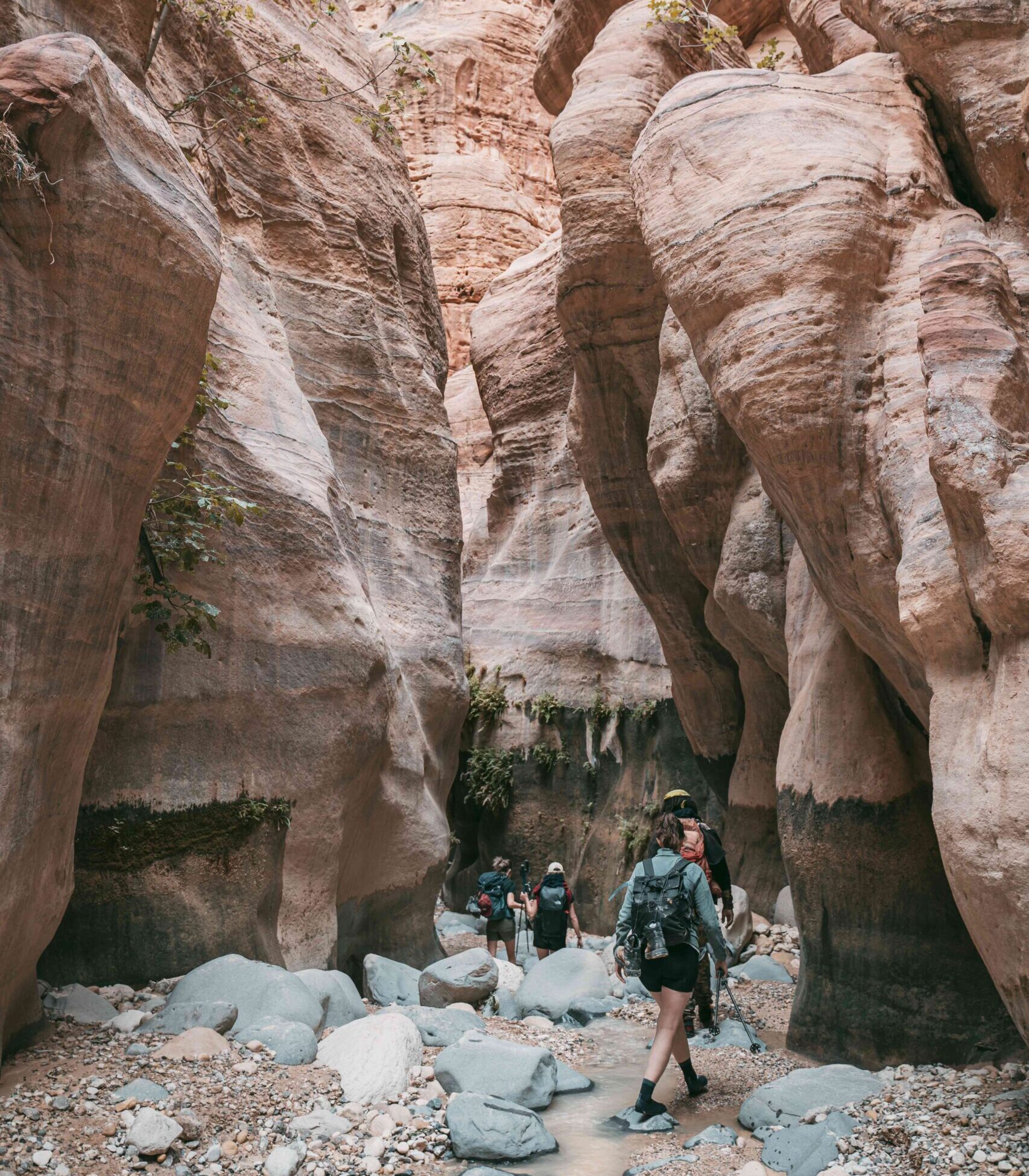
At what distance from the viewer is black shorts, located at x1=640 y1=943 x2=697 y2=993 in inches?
235

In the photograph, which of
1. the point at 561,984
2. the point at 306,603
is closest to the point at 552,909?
the point at 561,984

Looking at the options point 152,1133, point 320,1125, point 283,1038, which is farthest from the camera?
point 283,1038

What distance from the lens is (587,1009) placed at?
29.2 ft

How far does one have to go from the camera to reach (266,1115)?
5.29m

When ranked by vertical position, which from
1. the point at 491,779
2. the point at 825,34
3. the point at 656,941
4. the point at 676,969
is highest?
the point at 825,34

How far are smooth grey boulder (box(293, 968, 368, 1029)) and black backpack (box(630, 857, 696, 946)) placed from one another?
2.15 meters

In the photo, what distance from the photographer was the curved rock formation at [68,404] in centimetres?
498

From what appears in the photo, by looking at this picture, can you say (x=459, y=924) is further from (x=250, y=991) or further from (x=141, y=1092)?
(x=141, y=1092)

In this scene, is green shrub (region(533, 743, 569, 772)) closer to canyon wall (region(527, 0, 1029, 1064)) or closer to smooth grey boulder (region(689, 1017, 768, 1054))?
canyon wall (region(527, 0, 1029, 1064))

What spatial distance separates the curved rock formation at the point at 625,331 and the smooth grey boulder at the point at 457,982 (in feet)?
19.9

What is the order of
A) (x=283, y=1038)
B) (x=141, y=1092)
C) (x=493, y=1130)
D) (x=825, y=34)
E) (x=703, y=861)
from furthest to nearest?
(x=825, y=34) < (x=703, y=861) < (x=283, y=1038) < (x=493, y=1130) < (x=141, y=1092)

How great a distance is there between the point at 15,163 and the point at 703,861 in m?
5.36

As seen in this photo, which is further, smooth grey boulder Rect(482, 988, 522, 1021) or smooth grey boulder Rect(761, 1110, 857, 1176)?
smooth grey boulder Rect(482, 988, 522, 1021)

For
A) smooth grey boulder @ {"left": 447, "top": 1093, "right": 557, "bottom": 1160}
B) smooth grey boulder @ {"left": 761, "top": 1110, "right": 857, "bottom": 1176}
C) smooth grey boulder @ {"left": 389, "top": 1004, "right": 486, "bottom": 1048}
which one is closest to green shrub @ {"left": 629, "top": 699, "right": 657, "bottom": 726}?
smooth grey boulder @ {"left": 389, "top": 1004, "right": 486, "bottom": 1048}
